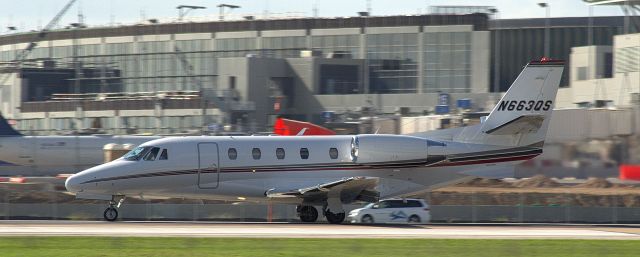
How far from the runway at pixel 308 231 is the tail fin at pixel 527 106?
3.22 metres

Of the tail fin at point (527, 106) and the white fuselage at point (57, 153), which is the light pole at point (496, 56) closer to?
the white fuselage at point (57, 153)

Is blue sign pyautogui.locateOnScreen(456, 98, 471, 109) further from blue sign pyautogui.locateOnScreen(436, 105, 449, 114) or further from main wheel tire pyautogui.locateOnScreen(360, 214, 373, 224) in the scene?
main wheel tire pyautogui.locateOnScreen(360, 214, 373, 224)

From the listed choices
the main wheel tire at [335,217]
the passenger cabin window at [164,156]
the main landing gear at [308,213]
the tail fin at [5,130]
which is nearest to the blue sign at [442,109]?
the tail fin at [5,130]

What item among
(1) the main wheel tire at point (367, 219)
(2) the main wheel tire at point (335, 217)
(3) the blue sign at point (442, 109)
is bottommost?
(1) the main wheel tire at point (367, 219)

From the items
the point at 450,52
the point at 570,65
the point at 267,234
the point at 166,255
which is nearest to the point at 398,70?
the point at 450,52

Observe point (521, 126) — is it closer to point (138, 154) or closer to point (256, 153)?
point (256, 153)

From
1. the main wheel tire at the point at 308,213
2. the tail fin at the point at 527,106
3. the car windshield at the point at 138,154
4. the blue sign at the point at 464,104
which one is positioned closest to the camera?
the car windshield at the point at 138,154

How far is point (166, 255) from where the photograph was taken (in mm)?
25438

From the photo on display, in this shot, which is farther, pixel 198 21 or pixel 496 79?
pixel 198 21

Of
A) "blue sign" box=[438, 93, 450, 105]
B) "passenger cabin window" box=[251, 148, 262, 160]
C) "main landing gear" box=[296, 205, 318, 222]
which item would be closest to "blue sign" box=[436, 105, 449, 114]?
"blue sign" box=[438, 93, 450, 105]

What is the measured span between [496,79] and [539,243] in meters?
65.9

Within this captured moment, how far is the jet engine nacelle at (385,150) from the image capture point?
38812 mm

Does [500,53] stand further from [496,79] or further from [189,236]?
[189,236]

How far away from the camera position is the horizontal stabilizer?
39000 millimetres
